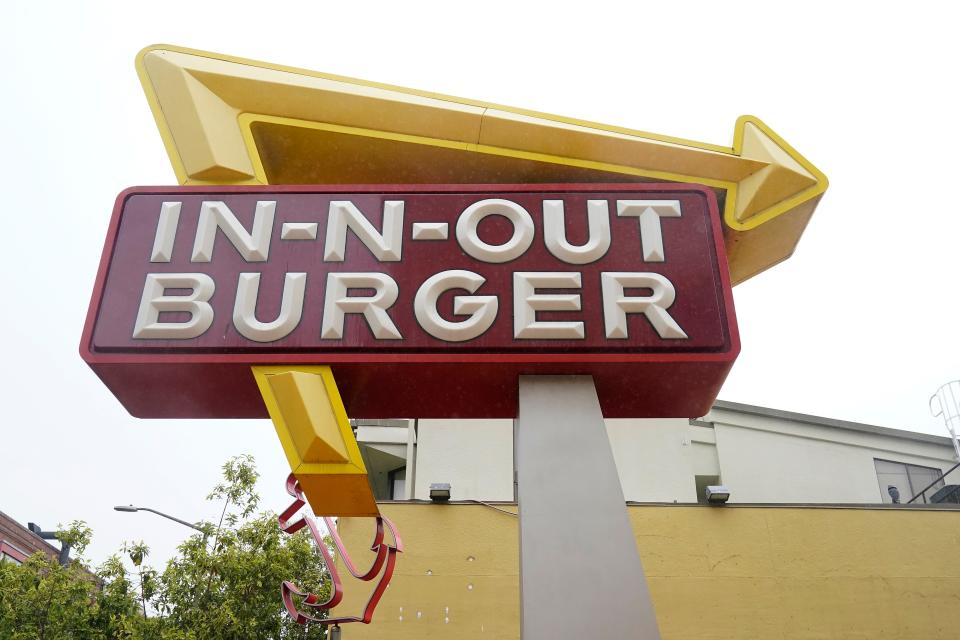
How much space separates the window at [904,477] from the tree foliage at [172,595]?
42.1ft

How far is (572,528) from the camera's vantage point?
6230 mm

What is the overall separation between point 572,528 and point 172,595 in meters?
11.0

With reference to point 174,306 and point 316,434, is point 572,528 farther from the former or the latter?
point 174,306

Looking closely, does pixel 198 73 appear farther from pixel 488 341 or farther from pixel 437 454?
pixel 437 454

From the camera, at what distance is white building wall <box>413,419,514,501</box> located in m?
17.1

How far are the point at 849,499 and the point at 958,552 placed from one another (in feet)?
17.2

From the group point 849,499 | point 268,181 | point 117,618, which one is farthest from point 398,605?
point 849,499

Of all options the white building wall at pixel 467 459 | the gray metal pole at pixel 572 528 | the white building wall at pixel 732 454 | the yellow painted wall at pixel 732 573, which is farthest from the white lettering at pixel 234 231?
the white building wall at pixel 732 454

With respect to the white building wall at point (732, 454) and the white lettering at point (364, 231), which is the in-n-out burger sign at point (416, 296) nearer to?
the white lettering at point (364, 231)

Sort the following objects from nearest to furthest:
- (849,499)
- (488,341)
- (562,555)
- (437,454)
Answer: (562,555) < (488,341) < (437,454) < (849,499)

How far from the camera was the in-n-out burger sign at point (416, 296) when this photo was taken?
709cm

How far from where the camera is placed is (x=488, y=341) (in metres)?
7.12

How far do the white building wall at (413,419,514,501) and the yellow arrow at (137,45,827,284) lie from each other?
9480 mm

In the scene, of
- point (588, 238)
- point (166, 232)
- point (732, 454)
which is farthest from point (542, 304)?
point (732, 454)
